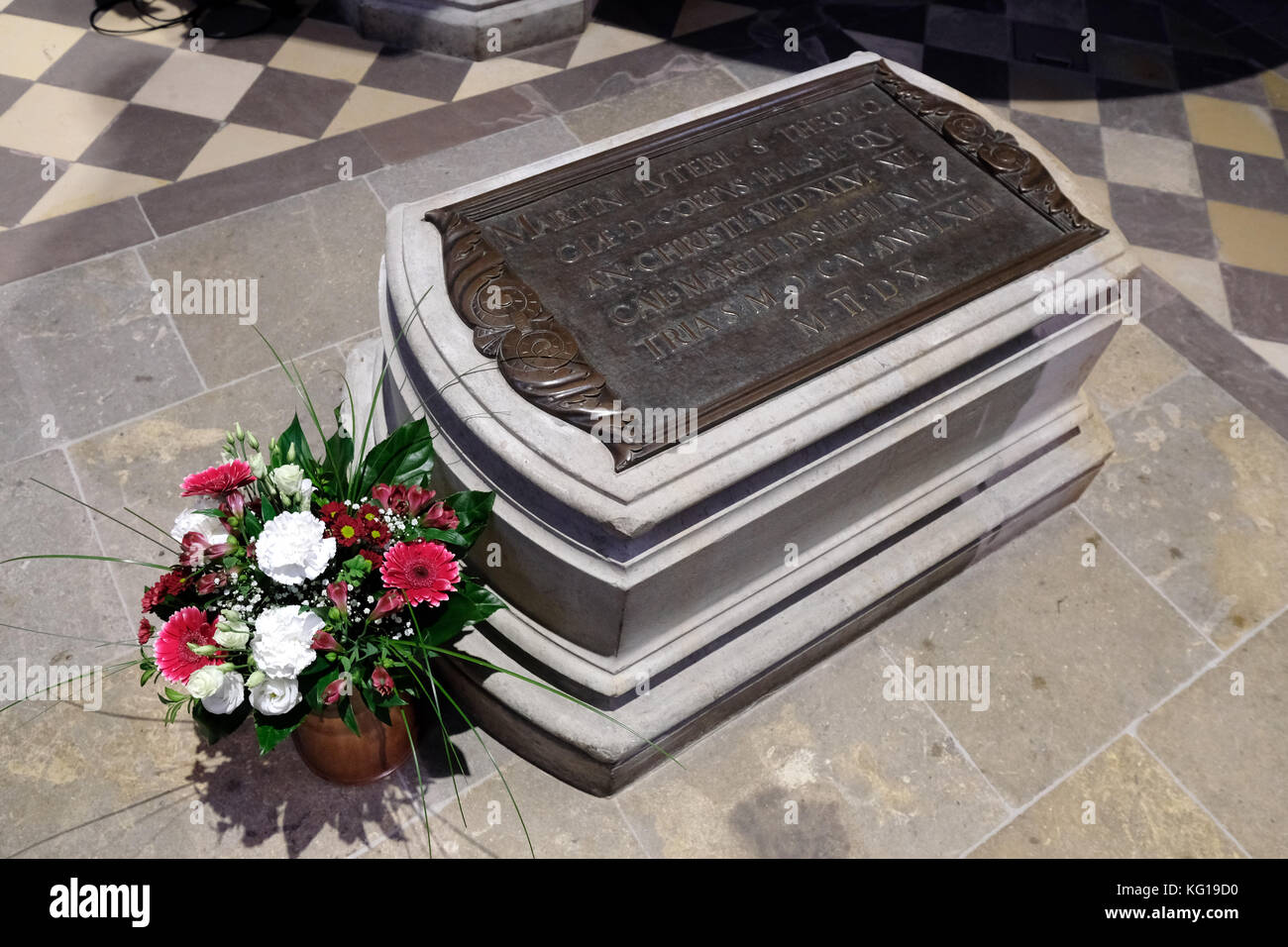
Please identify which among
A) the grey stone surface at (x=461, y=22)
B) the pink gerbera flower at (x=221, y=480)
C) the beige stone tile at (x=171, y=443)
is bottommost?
the beige stone tile at (x=171, y=443)

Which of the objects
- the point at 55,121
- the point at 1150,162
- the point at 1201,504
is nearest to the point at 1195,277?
the point at 1150,162

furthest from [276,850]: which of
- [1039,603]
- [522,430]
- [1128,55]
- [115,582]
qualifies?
[1128,55]

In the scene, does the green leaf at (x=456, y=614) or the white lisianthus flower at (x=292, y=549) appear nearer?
the white lisianthus flower at (x=292, y=549)

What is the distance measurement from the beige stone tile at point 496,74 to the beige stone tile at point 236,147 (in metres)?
0.79

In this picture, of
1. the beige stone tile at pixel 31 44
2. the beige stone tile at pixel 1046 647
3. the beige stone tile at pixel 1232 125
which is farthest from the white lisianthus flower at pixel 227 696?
the beige stone tile at pixel 1232 125

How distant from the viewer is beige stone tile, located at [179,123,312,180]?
3855 mm

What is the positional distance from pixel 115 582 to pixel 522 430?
4.91ft

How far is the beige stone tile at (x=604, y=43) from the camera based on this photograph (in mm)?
4543

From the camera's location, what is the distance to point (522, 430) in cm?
206

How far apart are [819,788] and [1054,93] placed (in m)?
3.87

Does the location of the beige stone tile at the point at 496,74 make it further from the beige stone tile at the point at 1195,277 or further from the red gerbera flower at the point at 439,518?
the red gerbera flower at the point at 439,518

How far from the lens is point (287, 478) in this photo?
1.84 m

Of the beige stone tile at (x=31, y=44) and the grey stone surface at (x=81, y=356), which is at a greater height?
the beige stone tile at (x=31, y=44)

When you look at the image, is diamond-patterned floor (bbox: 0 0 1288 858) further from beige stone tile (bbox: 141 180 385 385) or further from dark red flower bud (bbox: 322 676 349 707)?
dark red flower bud (bbox: 322 676 349 707)
